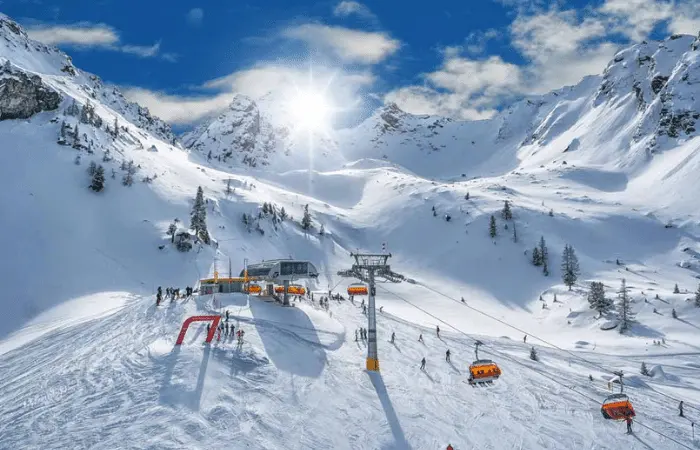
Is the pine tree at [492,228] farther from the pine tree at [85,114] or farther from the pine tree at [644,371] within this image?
the pine tree at [85,114]

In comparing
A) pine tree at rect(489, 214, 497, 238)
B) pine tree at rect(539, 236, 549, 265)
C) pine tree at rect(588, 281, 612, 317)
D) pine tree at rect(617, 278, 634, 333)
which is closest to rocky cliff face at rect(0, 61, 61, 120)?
pine tree at rect(489, 214, 497, 238)

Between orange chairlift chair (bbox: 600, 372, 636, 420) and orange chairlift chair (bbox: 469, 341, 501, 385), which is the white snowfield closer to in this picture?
orange chairlift chair (bbox: 600, 372, 636, 420)

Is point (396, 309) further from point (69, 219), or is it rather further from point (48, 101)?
point (48, 101)

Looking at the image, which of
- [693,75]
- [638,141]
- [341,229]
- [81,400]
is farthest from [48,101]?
[693,75]

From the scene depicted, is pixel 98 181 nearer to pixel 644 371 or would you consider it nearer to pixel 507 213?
pixel 644 371

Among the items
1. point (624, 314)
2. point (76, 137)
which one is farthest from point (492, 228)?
point (76, 137)

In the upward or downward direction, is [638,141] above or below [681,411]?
above
